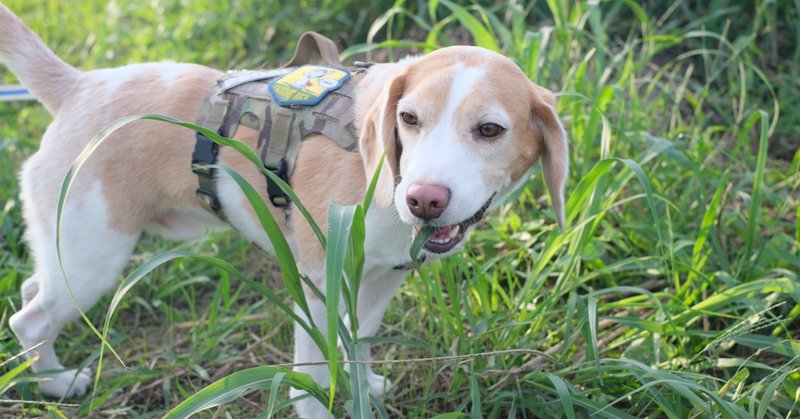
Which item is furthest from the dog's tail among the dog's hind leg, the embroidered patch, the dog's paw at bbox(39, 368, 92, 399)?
the dog's paw at bbox(39, 368, 92, 399)

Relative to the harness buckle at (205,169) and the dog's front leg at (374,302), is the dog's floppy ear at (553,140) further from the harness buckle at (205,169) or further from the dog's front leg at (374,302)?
the harness buckle at (205,169)

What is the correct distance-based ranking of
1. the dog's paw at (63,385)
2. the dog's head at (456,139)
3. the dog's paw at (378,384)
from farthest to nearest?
the dog's paw at (63,385)
the dog's paw at (378,384)
the dog's head at (456,139)

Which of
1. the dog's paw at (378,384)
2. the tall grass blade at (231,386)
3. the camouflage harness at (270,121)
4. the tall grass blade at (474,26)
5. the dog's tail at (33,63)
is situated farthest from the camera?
the tall grass blade at (474,26)

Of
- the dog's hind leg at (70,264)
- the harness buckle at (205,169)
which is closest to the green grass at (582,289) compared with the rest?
the dog's hind leg at (70,264)

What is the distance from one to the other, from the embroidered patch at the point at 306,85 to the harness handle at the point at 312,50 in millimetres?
309

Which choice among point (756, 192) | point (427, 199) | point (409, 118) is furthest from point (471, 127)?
point (756, 192)

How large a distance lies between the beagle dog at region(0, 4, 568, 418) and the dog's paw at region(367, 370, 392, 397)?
16 millimetres

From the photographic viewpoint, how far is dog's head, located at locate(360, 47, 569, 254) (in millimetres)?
2117

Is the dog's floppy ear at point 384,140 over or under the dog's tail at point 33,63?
under

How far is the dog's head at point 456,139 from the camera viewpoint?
2.12 meters

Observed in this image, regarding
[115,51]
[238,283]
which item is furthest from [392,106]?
[115,51]

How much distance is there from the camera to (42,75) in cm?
276

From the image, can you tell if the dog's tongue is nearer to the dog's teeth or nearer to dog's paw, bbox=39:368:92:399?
the dog's teeth

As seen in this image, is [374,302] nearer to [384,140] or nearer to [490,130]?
[384,140]
